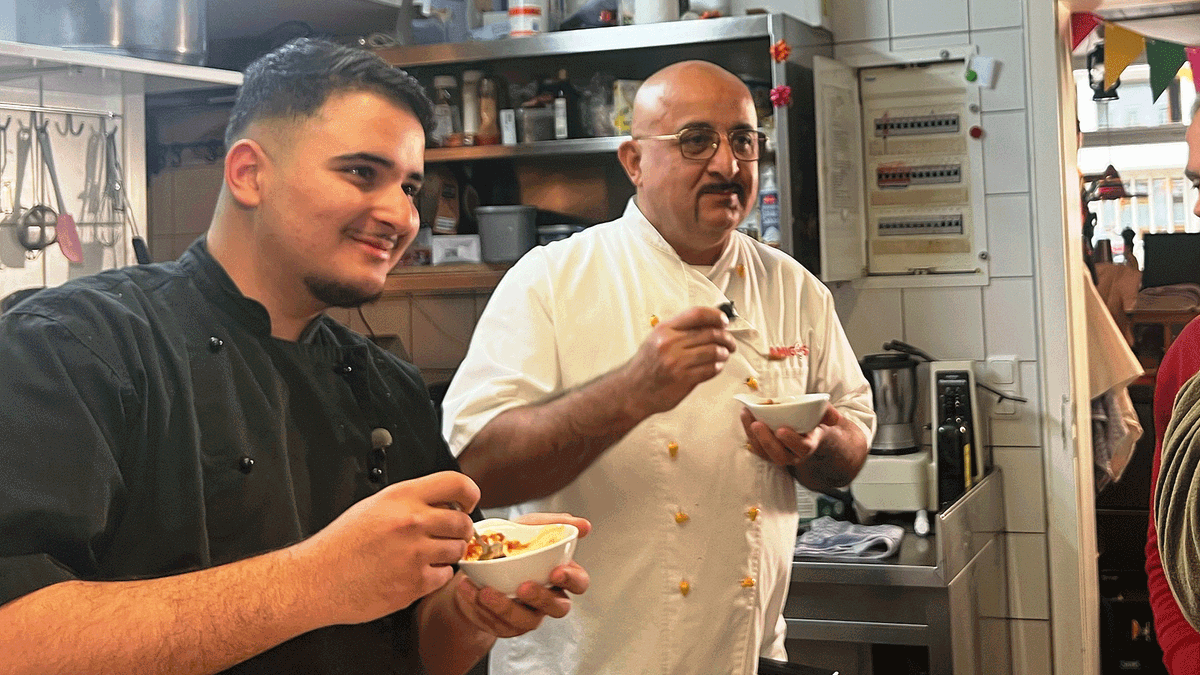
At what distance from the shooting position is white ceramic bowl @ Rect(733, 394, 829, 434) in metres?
1.19

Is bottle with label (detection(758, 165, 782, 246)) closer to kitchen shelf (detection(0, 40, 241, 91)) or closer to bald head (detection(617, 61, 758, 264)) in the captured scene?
bald head (detection(617, 61, 758, 264))

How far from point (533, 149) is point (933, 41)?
0.79 m

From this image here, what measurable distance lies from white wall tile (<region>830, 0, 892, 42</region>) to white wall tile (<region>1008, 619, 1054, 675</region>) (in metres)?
1.15

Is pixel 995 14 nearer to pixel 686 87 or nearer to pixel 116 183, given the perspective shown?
pixel 686 87

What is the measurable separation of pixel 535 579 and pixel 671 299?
0.57 metres

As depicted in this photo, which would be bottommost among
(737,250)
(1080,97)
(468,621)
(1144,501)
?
(1144,501)

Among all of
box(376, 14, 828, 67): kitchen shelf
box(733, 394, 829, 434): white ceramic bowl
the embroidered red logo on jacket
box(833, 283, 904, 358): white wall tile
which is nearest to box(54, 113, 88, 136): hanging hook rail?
box(733, 394, 829, 434): white ceramic bowl

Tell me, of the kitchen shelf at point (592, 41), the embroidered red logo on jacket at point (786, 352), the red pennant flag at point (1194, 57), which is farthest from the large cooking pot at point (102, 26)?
the red pennant flag at point (1194, 57)

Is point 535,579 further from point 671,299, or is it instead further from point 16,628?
point 671,299

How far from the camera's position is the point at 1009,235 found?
2.16 metres

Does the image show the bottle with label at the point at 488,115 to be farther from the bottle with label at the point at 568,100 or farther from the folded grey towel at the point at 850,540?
the folded grey towel at the point at 850,540

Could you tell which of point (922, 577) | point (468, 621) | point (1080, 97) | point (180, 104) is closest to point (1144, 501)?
point (1080, 97)

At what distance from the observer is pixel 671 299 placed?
53.6 inches

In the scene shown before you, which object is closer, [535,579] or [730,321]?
[535,579]
